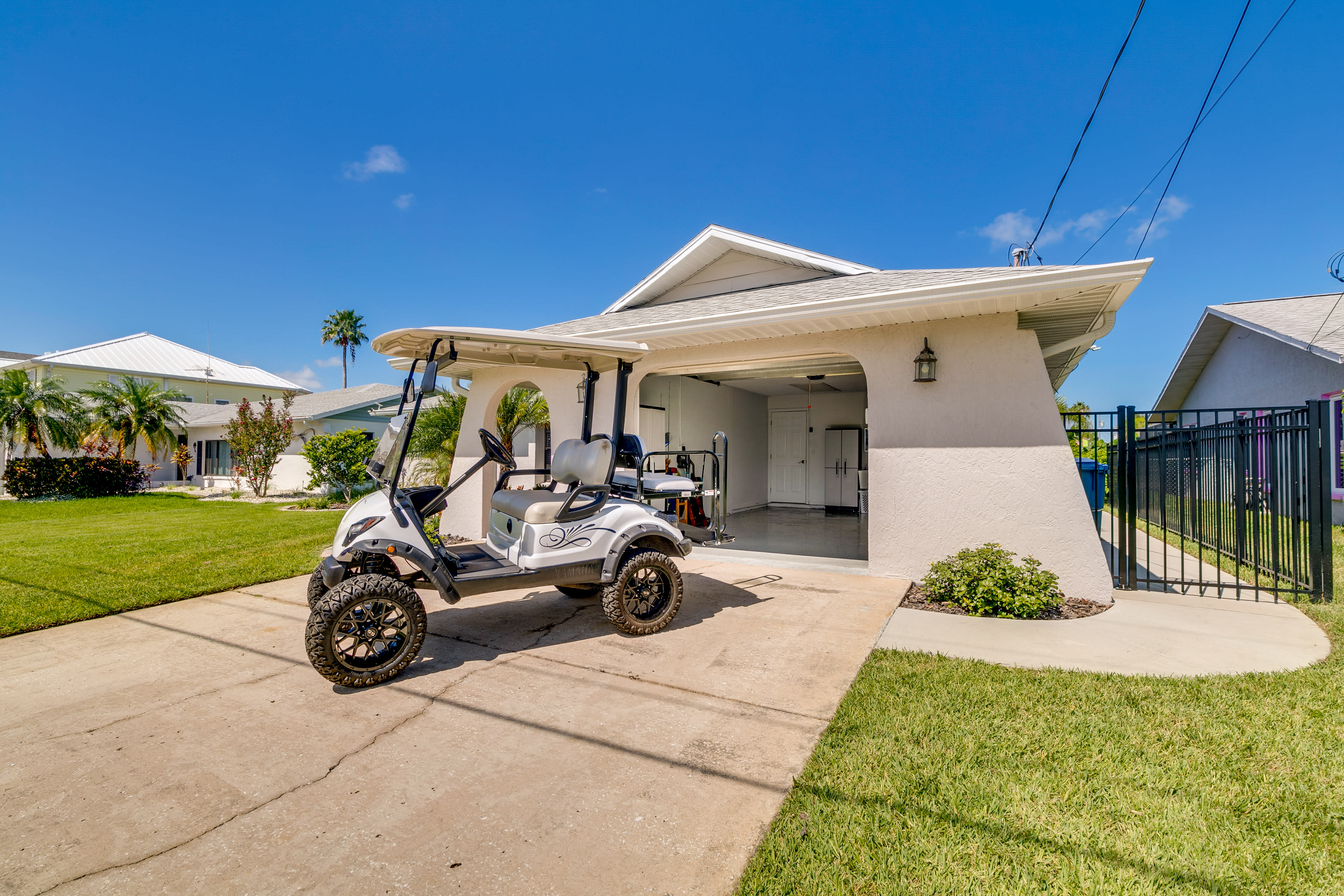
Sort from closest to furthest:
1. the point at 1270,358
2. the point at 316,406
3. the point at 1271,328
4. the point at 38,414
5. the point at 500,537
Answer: the point at 500,537, the point at 1271,328, the point at 1270,358, the point at 38,414, the point at 316,406

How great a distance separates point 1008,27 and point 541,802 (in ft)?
31.0

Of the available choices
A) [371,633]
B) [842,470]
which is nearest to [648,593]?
[371,633]

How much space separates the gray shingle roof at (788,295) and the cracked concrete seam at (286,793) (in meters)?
4.43

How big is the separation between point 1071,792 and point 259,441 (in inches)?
872

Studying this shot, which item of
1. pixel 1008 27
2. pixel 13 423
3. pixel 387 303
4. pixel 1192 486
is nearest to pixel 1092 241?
pixel 1008 27

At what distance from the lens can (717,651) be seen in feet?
13.0

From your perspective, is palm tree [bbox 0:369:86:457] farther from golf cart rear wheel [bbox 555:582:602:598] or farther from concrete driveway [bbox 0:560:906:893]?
golf cart rear wheel [bbox 555:582:602:598]

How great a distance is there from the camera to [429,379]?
3547 millimetres

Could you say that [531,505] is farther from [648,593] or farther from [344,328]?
[344,328]

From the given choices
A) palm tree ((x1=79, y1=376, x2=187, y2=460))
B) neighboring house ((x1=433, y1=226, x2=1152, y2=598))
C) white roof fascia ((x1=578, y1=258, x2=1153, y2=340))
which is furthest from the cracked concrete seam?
palm tree ((x1=79, y1=376, x2=187, y2=460))

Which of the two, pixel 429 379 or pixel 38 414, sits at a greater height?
pixel 38 414

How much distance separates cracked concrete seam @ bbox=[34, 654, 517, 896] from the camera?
1.88 m

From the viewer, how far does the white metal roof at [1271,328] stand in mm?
9812

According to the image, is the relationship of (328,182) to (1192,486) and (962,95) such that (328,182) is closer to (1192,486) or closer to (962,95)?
(962,95)
